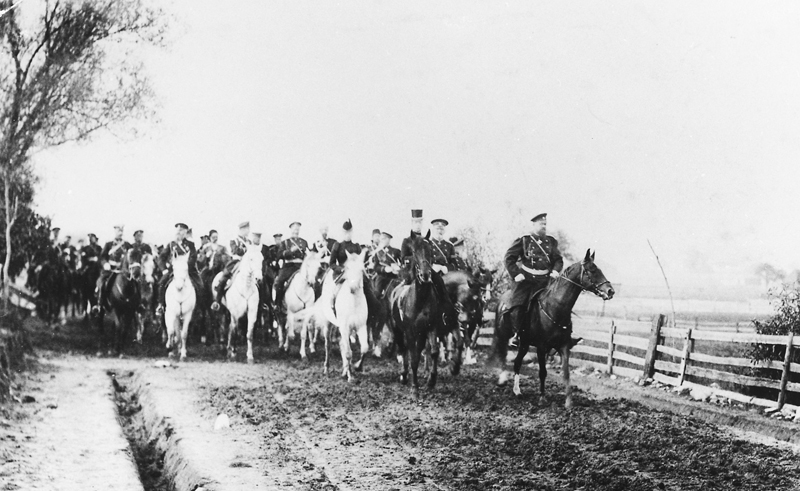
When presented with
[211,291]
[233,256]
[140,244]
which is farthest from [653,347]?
[140,244]

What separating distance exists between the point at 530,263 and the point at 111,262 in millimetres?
10119

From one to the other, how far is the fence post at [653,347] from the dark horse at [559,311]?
3114mm

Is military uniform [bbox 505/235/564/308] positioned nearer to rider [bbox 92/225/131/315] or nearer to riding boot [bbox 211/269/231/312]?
riding boot [bbox 211/269/231/312]

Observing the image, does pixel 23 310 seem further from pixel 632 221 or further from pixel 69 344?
pixel 632 221

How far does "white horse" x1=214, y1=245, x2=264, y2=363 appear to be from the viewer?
15.4 metres

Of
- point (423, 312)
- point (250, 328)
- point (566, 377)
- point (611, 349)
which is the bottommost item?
point (250, 328)

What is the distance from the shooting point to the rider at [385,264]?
48.4ft

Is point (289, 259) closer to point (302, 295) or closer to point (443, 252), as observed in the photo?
point (302, 295)

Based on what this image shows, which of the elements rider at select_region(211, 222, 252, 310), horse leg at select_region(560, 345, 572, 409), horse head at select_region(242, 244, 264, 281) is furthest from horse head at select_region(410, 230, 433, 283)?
rider at select_region(211, 222, 252, 310)

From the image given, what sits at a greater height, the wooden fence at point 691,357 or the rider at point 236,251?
the rider at point 236,251

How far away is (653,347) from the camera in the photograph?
513 inches

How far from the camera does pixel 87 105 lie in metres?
16.0

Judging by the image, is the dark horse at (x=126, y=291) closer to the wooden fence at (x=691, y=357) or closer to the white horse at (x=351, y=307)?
the white horse at (x=351, y=307)

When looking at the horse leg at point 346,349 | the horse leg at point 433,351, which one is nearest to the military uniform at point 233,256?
the horse leg at point 346,349
